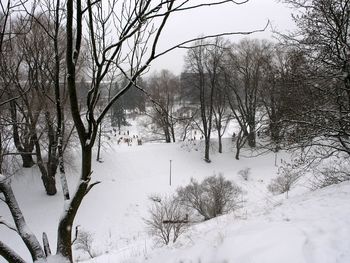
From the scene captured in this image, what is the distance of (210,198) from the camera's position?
15781 millimetres

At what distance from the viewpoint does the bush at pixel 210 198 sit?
15.4 metres

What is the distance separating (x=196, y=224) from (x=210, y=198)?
3496 millimetres

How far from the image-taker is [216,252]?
389 centimetres

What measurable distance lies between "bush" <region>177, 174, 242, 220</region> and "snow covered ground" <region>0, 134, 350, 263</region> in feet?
3.38

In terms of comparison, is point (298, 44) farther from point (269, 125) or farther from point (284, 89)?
point (269, 125)

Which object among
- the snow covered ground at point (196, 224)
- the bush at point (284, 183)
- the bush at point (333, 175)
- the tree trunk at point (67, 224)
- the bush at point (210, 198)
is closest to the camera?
the tree trunk at point (67, 224)

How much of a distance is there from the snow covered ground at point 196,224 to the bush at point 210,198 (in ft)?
3.38

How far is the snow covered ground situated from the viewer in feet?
11.9

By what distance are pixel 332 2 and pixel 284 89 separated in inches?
96.5

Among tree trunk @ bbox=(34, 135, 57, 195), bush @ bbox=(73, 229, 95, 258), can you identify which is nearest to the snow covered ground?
bush @ bbox=(73, 229, 95, 258)

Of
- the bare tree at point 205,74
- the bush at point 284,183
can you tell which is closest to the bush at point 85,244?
the bush at point 284,183

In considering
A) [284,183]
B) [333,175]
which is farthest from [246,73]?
[333,175]

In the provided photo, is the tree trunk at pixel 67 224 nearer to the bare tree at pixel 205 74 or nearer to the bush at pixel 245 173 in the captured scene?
the bush at pixel 245 173

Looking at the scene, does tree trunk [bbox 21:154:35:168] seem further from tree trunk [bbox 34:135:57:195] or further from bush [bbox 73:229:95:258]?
bush [bbox 73:229:95:258]
